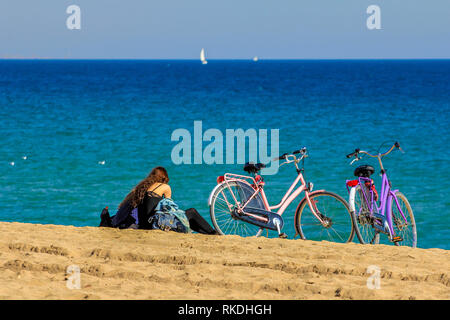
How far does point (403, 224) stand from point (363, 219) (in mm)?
546

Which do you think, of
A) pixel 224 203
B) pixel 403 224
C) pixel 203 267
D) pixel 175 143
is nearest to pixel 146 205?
pixel 224 203

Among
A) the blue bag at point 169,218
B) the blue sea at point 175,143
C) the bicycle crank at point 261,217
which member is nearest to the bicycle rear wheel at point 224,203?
the bicycle crank at point 261,217

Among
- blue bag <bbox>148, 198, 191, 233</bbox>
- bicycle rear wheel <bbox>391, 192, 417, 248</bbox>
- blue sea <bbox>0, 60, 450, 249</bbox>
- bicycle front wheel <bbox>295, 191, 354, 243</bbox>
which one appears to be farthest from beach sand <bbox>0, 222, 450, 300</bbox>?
blue sea <bbox>0, 60, 450, 249</bbox>

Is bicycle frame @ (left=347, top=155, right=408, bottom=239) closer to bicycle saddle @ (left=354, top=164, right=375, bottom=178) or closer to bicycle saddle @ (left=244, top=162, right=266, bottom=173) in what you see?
bicycle saddle @ (left=354, top=164, right=375, bottom=178)

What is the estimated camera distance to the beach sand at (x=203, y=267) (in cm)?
518

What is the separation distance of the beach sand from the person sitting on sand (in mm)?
171

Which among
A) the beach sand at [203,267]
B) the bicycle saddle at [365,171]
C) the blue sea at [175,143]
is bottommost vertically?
the beach sand at [203,267]

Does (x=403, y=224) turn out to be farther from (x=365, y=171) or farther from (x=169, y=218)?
(x=169, y=218)

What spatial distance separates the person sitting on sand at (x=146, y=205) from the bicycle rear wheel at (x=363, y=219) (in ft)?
5.50

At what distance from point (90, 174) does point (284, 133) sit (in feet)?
44.6

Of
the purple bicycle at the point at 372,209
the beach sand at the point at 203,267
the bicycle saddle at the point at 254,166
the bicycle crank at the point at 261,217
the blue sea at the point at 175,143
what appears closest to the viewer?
the beach sand at the point at 203,267

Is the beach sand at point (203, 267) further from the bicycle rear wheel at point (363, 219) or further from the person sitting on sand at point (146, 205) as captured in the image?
the bicycle rear wheel at point (363, 219)

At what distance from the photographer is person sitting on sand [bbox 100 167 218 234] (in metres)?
7.29

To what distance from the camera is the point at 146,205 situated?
24.1ft
